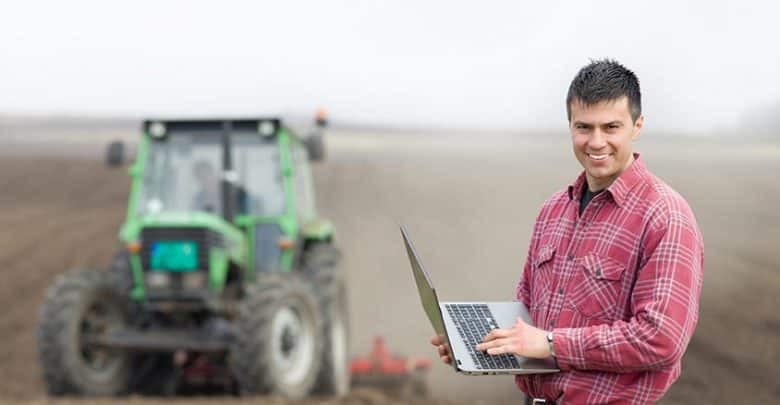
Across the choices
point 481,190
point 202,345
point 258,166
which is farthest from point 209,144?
point 481,190

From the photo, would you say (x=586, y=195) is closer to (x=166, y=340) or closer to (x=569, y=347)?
(x=569, y=347)

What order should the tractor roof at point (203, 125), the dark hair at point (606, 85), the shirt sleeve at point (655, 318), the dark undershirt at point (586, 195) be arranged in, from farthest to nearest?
the tractor roof at point (203, 125) < the dark undershirt at point (586, 195) < the dark hair at point (606, 85) < the shirt sleeve at point (655, 318)

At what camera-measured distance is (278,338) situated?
6.61 meters

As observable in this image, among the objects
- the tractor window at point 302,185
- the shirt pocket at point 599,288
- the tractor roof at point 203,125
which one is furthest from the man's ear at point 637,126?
the tractor window at point 302,185

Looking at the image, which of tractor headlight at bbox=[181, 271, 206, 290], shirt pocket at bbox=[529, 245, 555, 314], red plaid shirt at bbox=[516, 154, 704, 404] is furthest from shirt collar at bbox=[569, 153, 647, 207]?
tractor headlight at bbox=[181, 271, 206, 290]

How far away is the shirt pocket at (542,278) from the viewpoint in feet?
7.11

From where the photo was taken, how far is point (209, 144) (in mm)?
7406

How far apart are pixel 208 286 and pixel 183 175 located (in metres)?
1.08

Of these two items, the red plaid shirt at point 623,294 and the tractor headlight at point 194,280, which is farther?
the tractor headlight at point 194,280

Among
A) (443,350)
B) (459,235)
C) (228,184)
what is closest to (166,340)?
(228,184)

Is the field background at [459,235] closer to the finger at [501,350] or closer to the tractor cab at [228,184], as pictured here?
the tractor cab at [228,184]

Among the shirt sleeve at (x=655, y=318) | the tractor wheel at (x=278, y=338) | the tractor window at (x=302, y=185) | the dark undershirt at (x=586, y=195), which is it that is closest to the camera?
the shirt sleeve at (x=655, y=318)

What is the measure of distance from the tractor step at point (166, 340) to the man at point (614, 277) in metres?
4.81

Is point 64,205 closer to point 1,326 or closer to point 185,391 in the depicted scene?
point 1,326
